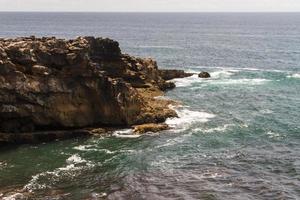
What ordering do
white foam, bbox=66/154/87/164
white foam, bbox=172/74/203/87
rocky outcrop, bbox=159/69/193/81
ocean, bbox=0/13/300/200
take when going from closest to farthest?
ocean, bbox=0/13/300/200, white foam, bbox=66/154/87/164, white foam, bbox=172/74/203/87, rocky outcrop, bbox=159/69/193/81

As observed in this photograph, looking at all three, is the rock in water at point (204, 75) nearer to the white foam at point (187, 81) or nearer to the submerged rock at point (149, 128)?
the white foam at point (187, 81)

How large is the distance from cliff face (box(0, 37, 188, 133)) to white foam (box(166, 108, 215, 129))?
1.62 m

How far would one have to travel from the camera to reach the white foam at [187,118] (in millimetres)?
72812

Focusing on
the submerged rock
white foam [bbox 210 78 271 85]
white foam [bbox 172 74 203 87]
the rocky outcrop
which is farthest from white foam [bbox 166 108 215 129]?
the rocky outcrop

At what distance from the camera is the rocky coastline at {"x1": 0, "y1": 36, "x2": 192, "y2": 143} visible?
212 feet

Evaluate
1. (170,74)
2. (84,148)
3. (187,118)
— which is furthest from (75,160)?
(170,74)

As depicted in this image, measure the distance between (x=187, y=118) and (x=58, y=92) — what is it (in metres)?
21.0

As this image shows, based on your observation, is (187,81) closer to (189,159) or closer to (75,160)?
(189,159)

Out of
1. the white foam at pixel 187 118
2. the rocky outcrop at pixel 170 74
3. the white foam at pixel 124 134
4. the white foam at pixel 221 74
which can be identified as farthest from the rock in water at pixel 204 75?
the white foam at pixel 124 134

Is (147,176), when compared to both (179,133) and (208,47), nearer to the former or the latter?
(179,133)

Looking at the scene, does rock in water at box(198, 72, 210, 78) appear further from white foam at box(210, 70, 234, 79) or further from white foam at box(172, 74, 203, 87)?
white foam at box(210, 70, 234, 79)

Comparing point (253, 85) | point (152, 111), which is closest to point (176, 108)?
point (152, 111)

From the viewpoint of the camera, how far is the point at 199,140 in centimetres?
6538

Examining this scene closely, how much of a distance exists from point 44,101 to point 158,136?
16.6 metres
